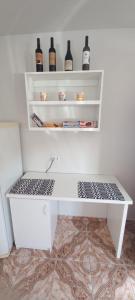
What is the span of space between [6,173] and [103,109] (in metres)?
1.23

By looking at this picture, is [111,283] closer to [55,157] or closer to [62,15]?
[55,157]

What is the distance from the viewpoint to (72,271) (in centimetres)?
136

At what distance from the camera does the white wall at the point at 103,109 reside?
1.53m

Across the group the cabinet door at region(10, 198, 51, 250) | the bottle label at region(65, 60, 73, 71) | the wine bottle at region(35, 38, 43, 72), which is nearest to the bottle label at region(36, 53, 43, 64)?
the wine bottle at region(35, 38, 43, 72)

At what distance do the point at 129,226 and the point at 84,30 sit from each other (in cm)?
230

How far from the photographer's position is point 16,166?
1.70m

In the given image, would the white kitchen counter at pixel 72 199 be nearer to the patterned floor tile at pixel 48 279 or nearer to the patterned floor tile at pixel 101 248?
the patterned floor tile at pixel 101 248

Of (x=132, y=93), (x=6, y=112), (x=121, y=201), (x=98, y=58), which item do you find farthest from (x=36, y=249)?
(x=98, y=58)

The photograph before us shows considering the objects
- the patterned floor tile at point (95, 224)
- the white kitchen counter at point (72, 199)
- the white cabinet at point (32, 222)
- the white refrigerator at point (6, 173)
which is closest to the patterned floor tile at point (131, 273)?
the white kitchen counter at point (72, 199)

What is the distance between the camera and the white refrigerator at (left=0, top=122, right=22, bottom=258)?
4.57ft

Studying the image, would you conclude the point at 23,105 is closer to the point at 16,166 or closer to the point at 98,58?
the point at 16,166

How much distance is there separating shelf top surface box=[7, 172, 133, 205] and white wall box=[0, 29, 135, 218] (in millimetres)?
87

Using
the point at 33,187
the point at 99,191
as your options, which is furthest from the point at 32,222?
the point at 99,191

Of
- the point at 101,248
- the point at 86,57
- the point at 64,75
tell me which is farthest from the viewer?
the point at 101,248
